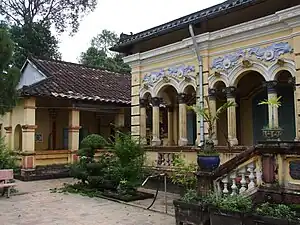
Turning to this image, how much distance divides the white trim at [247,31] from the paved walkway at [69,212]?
530cm

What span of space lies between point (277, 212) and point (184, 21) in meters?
7.13

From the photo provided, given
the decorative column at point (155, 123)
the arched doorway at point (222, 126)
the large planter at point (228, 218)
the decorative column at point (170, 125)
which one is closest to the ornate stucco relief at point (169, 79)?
the decorative column at point (155, 123)

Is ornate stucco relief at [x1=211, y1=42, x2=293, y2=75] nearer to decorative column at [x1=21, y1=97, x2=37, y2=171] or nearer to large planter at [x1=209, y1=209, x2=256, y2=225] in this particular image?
large planter at [x1=209, y1=209, x2=256, y2=225]

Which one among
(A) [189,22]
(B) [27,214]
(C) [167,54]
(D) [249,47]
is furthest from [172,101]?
(B) [27,214]

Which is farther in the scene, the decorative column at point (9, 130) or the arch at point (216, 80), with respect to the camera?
the decorative column at point (9, 130)

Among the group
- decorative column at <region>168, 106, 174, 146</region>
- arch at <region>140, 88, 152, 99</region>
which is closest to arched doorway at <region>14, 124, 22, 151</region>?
arch at <region>140, 88, 152, 99</region>

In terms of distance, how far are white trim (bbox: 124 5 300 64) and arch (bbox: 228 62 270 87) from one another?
78 cm

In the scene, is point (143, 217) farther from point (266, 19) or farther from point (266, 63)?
point (266, 19)

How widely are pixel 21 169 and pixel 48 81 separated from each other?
4.39 metres

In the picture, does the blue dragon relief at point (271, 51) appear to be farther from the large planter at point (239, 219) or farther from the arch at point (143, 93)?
the large planter at point (239, 219)

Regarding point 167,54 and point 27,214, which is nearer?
point 27,214

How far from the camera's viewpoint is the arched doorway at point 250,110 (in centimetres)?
1142

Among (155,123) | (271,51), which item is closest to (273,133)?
(271,51)

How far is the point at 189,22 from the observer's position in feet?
34.5
